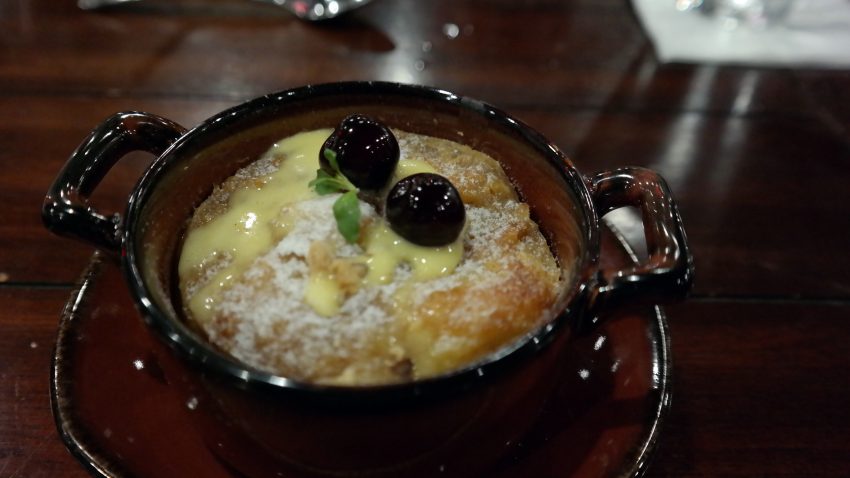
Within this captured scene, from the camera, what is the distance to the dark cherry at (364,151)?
27.6 inches

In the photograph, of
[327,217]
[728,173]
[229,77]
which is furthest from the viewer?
[229,77]

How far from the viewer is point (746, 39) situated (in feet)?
5.42

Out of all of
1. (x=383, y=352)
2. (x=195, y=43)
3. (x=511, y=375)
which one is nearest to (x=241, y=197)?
(x=383, y=352)

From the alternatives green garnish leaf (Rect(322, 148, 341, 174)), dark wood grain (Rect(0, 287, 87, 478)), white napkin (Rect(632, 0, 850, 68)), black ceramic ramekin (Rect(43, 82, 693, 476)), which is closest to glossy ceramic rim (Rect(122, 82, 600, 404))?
black ceramic ramekin (Rect(43, 82, 693, 476))

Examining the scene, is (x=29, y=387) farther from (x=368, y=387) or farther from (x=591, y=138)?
(x=591, y=138)

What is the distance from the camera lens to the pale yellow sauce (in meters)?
0.65

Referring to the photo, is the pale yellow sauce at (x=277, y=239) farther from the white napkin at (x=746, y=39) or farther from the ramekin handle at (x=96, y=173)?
the white napkin at (x=746, y=39)

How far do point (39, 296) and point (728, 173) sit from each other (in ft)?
3.58

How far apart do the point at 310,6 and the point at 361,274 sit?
3.55ft

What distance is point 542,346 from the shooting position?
56cm

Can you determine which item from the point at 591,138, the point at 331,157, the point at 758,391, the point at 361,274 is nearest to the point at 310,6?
the point at 591,138

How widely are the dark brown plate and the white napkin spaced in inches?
38.9

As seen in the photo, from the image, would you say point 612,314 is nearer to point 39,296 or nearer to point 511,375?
point 511,375

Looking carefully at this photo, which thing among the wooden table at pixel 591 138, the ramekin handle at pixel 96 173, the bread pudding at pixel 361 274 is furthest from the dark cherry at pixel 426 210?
the wooden table at pixel 591 138
